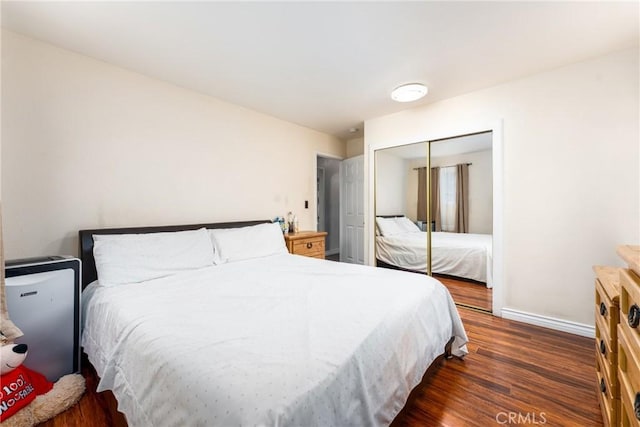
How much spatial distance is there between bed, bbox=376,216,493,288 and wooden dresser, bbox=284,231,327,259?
0.87m

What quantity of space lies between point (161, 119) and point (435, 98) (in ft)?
9.76

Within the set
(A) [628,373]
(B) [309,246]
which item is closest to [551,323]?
(A) [628,373]

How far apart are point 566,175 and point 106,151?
407 cm

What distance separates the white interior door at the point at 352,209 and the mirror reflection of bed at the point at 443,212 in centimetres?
69

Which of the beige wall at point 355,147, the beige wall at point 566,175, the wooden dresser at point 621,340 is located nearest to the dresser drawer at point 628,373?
the wooden dresser at point 621,340

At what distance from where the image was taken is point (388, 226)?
146 inches

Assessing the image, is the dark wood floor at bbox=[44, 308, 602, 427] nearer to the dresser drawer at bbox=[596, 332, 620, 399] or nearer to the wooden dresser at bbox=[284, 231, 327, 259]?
the dresser drawer at bbox=[596, 332, 620, 399]

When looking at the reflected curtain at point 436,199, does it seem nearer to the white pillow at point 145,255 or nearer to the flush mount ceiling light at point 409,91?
the flush mount ceiling light at point 409,91

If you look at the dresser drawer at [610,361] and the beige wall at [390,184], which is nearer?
the dresser drawer at [610,361]

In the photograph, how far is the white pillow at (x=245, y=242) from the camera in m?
2.46

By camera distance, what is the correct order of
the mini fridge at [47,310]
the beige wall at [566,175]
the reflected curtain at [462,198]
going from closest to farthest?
the mini fridge at [47,310]
the beige wall at [566,175]
the reflected curtain at [462,198]

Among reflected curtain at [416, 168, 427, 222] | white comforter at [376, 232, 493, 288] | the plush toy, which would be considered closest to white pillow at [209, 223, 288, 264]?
the plush toy

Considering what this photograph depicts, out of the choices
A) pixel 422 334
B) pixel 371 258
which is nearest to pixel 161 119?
pixel 422 334

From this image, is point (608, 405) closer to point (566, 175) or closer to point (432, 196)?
point (566, 175)
